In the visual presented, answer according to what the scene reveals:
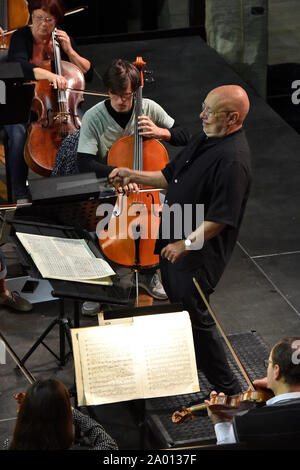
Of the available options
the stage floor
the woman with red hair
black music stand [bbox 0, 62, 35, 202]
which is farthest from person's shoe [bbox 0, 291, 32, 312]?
black music stand [bbox 0, 62, 35, 202]

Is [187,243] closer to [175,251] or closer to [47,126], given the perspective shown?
[175,251]

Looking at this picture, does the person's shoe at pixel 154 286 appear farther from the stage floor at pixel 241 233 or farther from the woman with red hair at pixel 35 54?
the woman with red hair at pixel 35 54

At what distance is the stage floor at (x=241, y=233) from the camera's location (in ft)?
14.3

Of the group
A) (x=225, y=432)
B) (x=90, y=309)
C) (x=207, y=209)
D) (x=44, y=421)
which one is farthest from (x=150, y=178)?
(x=44, y=421)

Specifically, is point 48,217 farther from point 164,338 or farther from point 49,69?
point 49,69

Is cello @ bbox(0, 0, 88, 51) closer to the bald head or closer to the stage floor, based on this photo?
the stage floor

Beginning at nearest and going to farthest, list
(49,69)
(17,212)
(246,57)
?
(17,212) → (49,69) → (246,57)

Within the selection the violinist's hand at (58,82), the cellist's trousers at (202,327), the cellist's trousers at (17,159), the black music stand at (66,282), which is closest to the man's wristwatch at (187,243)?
the cellist's trousers at (202,327)

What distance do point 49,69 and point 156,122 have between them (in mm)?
856

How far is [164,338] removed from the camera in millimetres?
3133

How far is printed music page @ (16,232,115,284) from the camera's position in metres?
3.34

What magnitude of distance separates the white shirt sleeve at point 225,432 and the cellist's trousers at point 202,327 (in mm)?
890

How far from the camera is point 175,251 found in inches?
144

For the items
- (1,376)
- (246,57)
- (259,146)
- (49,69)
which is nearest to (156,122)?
(49,69)
